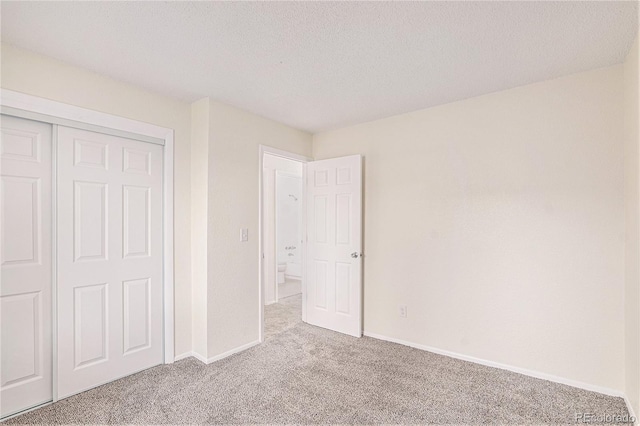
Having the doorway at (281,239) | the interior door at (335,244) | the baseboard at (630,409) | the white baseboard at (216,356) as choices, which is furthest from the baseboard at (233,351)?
the baseboard at (630,409)

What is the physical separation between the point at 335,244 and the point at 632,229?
2.48 m

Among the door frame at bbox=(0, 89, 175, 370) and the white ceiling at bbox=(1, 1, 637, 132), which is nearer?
the white ceiling at bbox=(1, 1, 637, 132)

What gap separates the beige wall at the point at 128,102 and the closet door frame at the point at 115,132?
1.9 inches

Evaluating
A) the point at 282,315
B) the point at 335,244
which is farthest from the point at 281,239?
the point at 335,244

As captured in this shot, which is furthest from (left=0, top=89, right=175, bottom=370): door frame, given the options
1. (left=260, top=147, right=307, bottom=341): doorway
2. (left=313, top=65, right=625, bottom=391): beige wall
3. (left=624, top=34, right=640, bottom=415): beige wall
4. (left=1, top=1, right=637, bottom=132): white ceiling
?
(left=624, top=34, right=640, bottom=415): beige wall

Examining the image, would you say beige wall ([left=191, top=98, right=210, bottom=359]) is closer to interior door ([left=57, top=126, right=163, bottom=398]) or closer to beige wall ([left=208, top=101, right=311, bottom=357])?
beige wall ([left=208, top=101, right=311, bottom=357])

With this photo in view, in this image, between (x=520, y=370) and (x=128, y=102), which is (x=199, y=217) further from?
(x=520, y=370)

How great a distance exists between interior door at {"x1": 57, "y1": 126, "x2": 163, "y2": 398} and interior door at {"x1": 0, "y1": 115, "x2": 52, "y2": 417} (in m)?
0.08

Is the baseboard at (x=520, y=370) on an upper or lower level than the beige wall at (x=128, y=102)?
lower

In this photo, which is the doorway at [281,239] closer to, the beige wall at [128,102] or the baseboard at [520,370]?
the beige wall at [128,102]

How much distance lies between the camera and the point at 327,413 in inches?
83.2

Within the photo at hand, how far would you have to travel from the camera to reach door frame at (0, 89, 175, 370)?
6.93ft

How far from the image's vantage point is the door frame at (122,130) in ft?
6.93

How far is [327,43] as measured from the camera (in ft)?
6.56
